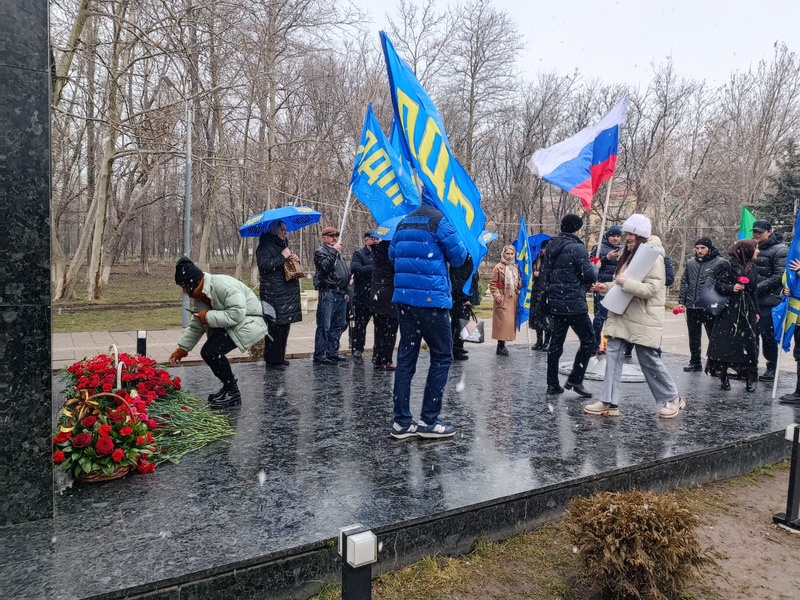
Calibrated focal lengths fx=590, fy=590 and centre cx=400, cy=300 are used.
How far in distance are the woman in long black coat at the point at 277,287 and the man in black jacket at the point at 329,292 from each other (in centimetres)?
52

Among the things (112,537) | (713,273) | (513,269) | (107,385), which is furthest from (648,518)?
(513,269)

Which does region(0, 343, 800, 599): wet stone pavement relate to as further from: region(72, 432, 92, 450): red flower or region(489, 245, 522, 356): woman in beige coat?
region(489, 245, 522, 356): woman in beige coat

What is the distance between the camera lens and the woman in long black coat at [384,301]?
7.37 m

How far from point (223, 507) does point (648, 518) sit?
2.20 metres

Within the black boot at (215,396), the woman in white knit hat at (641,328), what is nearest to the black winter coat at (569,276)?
the woman in white knit hat at (641,328)

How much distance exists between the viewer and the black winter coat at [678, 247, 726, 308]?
7665 millimetres

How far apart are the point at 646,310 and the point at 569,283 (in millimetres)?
789

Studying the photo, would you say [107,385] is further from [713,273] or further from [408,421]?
[713,273]

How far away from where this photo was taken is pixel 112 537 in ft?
9.42

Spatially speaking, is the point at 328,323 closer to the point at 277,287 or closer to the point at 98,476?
the point at 277,287

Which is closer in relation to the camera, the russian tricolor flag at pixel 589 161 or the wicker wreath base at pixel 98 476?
the wicker wreath base at pixel 98 476

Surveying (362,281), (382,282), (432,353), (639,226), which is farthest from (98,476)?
(362,281)

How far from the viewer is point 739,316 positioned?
6871 millimetres

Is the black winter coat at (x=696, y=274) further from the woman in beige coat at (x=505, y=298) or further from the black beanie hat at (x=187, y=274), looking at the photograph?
the black beanie hat at (x=187, y=274)
